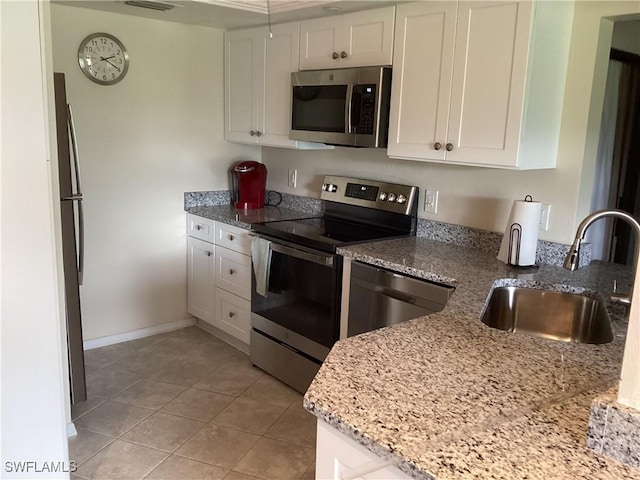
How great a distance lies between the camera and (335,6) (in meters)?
2.88

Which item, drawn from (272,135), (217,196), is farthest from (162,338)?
(272,135)

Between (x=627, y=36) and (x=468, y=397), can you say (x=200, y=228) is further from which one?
(x=468, y=397)

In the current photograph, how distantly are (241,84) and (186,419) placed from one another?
2.21 metres

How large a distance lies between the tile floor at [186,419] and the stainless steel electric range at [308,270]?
0.23m

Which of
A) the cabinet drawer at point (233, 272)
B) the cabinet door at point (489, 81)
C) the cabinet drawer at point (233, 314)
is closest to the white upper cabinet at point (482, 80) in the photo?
the cabinet door at point (489, 81)

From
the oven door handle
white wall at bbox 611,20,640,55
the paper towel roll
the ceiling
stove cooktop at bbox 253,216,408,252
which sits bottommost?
the oven door handle

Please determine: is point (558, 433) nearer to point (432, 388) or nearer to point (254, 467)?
point (432, 388)

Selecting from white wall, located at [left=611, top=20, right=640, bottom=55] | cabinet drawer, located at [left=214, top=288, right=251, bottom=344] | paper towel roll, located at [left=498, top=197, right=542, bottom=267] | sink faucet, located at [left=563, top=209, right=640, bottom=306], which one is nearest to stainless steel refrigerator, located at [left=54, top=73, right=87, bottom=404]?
cabinet drawer, located at [left=214, top=288, right=251, bottom=344]

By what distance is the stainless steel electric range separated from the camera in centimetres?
289

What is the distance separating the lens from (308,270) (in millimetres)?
2959

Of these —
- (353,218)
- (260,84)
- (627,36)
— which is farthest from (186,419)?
(627,36)

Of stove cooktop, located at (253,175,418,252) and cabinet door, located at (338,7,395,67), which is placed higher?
cabinet door, located at (338,7,395,67)

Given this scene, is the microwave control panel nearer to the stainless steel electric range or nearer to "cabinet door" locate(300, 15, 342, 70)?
"cabinet door" locate(300, 15, 342, 70)

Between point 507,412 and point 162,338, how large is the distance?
10.2ft
